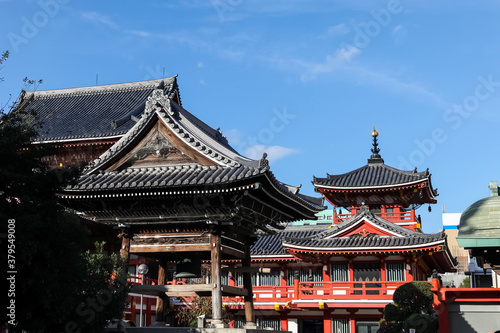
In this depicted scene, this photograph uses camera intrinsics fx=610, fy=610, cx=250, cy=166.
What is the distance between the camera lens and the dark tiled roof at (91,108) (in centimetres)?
3347

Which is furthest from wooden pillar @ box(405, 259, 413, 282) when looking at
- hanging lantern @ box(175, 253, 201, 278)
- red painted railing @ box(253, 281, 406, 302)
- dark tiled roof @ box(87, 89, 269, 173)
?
dark tiled roof @ box(87, 89, 269, 173)

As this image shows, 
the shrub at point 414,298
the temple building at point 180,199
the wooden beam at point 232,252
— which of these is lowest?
the shrub at point 414,298

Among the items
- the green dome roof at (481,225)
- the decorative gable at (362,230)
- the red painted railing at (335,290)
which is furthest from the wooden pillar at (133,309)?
the green dome roof at (481,225)

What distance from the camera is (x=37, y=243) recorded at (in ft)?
42.9

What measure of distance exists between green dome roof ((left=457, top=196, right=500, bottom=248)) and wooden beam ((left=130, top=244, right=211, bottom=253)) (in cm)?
791

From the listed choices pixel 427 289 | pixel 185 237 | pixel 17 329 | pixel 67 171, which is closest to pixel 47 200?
pixel 67 171

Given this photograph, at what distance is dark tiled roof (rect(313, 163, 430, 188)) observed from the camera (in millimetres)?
43469

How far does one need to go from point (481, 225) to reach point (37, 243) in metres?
10.6

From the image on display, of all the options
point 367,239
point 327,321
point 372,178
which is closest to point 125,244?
point 367,239

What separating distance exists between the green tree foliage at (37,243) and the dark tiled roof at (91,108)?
57.5 ft

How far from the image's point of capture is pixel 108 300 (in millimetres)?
16453

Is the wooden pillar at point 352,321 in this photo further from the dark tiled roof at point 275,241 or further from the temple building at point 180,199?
the temple building at point 180,199

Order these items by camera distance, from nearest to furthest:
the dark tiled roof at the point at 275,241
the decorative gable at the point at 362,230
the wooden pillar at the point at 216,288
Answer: the wooden pillar at the point at 216,288
the decorative gable at the point at 362,230
the dark tiled roof at the point at 275,241

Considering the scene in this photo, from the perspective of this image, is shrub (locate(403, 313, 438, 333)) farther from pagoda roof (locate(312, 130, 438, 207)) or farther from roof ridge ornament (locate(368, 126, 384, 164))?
roof ridge ornament (locate(368, 126, 384, 164))
